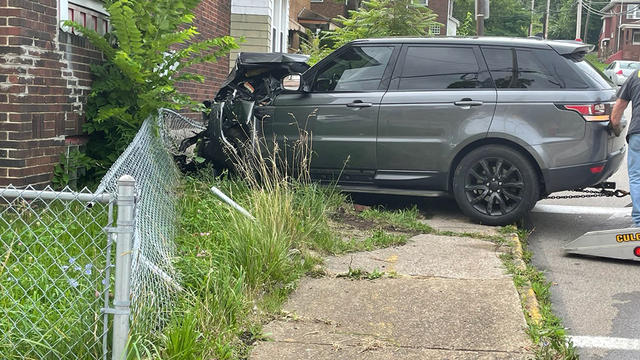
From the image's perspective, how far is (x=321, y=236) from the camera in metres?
6.45

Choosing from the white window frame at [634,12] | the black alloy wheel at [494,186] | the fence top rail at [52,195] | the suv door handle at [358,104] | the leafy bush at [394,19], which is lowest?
the black alloy wheel at [494,186]

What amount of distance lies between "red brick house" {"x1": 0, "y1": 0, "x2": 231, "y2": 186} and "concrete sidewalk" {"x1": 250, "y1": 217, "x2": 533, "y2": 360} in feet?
9.73

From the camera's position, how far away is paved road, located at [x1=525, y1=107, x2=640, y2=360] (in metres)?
4.57

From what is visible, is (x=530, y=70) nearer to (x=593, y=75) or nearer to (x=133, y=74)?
(x=593, y=75)

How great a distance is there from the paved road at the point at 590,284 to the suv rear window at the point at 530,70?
149cm

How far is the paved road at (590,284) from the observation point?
15.0ft

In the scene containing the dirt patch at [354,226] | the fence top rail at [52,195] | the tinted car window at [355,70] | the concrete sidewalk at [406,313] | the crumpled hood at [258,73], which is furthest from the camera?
the crumpled hood at [258,73]

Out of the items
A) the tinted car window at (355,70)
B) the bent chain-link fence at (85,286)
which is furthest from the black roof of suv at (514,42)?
the bent chain-link fence at (85,286)

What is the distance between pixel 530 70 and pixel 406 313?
3689 millimetres

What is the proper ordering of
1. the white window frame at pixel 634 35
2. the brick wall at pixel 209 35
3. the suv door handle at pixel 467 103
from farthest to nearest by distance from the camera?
the white window frame at pixel 634 35 → the brick wall at pixel 209 35 → the suv door handle at pixel 467 103

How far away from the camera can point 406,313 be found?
477cm

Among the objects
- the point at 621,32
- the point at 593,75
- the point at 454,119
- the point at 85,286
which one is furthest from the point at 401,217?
the point at 621,32

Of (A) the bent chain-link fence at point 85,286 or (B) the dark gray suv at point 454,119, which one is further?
(B) the dark gray suv at point 454,119

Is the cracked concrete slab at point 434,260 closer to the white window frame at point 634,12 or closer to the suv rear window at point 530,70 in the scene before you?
the suv rear window at point 530,70
